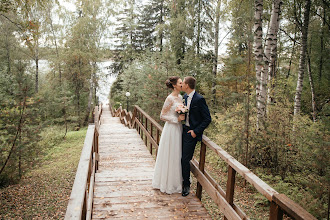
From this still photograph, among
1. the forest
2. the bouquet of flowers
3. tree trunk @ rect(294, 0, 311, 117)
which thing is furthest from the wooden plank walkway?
tree trunk @ rect(294, 0, 311, 117)

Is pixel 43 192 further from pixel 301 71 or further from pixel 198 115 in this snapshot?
pixel 301 71

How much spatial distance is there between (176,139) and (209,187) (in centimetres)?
95

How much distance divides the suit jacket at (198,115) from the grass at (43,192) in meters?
5.17

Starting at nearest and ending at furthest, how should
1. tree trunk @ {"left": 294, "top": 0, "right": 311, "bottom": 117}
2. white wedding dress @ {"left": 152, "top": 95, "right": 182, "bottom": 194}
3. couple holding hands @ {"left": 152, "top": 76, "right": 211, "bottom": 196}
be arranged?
couple holding hands @ {"left": 152, "top": 76, "right": 211, "bottom": 196} < white wedding dress @ {"left": 152, "top": 95, "right": 182, "bottom": 194} < tree trunk @ {"left": 294, "top": 0, "right": 311, "bottom": 117}

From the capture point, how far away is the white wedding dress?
12.9 ft

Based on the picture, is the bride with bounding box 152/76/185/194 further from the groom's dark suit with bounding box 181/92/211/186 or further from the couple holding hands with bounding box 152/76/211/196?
the groom's dark suit with bounding box 181/92/211/186

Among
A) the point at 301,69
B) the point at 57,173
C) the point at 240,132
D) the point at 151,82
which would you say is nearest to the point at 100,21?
the point at 151,82

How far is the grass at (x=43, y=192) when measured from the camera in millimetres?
6762

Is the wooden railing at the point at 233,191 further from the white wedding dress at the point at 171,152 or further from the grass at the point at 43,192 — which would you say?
the grass at the point at 43,192

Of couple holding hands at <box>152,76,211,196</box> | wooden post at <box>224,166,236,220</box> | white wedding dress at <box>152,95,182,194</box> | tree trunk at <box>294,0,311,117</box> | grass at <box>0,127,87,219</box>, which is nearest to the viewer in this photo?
wooden post at <box>224,166,236,220</box>

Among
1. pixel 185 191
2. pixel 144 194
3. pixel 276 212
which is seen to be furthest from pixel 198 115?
pixel 276 212

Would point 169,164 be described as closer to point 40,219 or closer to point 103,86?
point 40,219

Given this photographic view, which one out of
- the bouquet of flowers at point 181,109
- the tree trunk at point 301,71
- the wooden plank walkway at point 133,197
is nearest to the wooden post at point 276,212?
the wooden plank walkway at point 133,197

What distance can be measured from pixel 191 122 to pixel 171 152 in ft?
A: 2.07
